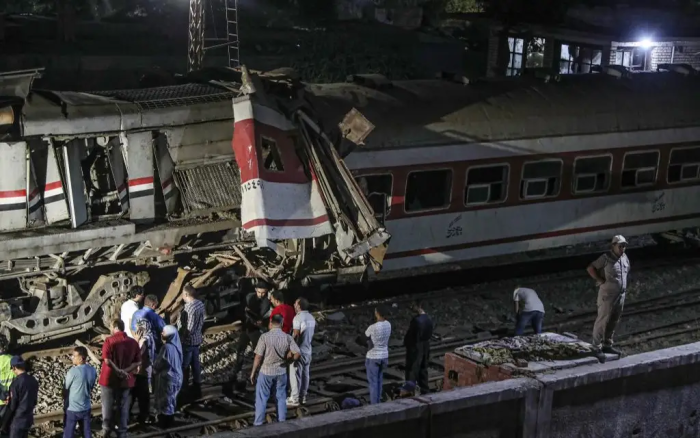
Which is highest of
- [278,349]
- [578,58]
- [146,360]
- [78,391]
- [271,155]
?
[271,155]

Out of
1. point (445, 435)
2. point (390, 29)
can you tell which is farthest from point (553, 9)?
point (445, 435)

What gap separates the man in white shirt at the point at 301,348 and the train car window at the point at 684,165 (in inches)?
381

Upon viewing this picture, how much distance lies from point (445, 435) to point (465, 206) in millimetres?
7959

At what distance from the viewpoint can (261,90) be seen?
1277 centimetres

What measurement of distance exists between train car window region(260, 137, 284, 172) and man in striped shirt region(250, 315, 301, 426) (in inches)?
114

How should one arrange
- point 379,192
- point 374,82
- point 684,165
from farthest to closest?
point 684,165
point 374,82
point 379,192

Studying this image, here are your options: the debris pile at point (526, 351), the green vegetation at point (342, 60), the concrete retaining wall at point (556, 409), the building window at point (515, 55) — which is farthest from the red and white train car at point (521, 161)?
the green vegetation at point (342, 60)

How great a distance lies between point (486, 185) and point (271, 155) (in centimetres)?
443

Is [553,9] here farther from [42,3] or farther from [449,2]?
[42,3]

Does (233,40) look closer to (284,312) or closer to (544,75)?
(544,75)

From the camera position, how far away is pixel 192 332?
1151 cm

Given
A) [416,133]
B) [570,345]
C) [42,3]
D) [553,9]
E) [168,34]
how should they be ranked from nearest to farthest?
[570,345], [416,133], [553,9], [168,34], [42,3]

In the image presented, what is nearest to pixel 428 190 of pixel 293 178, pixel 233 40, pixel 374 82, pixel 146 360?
pixel 374 82

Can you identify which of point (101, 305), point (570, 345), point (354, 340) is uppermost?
point (570, 345)
